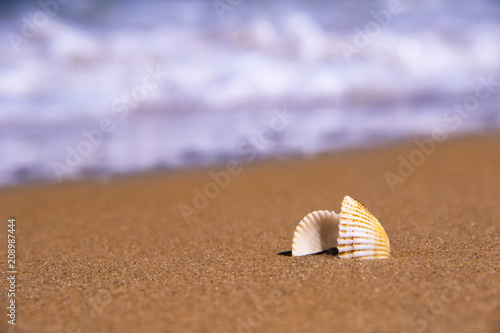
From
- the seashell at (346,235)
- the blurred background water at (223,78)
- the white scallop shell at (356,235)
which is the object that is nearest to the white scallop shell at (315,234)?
the seashell at (346,235)

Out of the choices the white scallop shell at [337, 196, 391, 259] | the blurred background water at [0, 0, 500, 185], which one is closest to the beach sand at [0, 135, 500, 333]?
the white scallop shell at [337, 196, 391, 259]

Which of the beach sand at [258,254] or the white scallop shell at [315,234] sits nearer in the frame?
the beach sand at [258,254]

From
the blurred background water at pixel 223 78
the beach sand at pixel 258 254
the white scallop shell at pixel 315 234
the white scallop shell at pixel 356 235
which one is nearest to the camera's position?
the beach sand at pixel 258 254

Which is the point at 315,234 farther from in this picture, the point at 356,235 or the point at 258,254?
the point at 258,254

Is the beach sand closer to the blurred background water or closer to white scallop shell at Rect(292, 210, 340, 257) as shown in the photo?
white scallop shell at Rect(292, 210, 340, 257)

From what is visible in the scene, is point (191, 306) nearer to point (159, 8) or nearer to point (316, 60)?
point (316, 60)

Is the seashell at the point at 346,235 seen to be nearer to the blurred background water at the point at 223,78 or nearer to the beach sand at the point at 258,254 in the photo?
the beach sand at the point at 258,254

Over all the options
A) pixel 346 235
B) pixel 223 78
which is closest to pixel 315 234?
pixel 346 235
